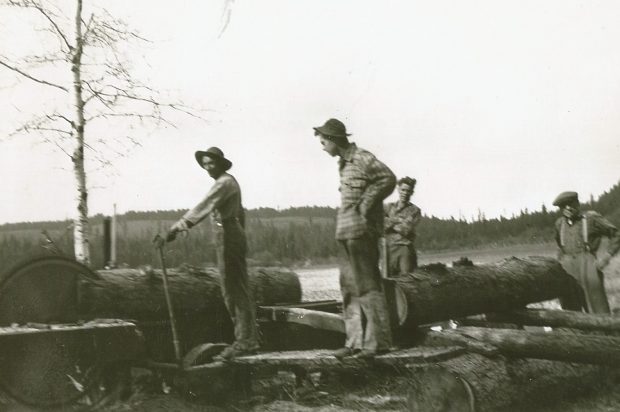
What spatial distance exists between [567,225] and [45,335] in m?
6.54

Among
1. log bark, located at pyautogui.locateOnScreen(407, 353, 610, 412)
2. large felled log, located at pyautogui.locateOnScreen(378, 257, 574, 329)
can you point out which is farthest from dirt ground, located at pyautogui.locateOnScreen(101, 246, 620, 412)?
large felled log, located at pyautogui.locateOnScreen(378, 257, 574, 329)

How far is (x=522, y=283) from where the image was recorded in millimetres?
9117

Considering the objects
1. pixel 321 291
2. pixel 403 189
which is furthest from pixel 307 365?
pixel 321 291

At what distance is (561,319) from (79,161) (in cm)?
829

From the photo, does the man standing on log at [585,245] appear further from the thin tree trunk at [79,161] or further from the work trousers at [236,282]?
the thin tree trunk at [79,161]

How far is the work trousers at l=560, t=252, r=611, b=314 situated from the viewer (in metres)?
9.15

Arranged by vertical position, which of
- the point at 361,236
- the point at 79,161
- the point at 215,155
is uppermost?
the point at 79,161

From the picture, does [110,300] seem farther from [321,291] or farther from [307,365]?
[321,291]

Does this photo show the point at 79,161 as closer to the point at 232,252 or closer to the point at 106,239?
the point at 106,239

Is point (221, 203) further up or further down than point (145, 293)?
further up

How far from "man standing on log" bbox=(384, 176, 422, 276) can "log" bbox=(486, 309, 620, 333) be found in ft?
6.59

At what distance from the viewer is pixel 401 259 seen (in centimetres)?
1104

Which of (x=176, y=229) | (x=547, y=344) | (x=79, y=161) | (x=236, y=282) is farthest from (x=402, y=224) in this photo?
(x=79, y=161)

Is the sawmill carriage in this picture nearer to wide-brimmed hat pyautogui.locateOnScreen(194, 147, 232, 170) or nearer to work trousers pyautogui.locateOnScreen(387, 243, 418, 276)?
wide-brimmed hat pyautogui.locateOnScreen(194, 147, 232, 170)
